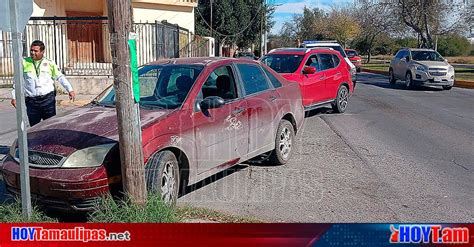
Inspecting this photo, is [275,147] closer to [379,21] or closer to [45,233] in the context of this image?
[45,233]

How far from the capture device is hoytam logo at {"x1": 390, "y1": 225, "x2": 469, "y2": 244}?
10.7 ft

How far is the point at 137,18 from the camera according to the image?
2370 centimetres

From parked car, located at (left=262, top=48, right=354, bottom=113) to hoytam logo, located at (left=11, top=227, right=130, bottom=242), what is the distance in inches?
302

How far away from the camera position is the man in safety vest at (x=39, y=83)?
6684mm

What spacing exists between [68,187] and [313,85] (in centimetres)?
765

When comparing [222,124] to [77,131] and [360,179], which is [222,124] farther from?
[360,179]

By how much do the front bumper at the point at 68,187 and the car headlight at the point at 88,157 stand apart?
0.05m

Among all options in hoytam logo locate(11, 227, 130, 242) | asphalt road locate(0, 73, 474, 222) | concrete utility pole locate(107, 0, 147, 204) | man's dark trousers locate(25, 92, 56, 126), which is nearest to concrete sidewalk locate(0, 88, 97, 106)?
asphalt road locate(0, 73, 474, 222)

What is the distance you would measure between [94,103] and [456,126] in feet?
27.6

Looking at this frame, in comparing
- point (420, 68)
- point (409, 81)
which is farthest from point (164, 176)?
point (409, 81)

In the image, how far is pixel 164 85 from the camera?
588 cm

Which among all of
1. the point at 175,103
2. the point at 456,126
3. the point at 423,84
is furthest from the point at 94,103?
the point at 423,84

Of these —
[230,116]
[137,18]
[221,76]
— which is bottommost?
[230,116]

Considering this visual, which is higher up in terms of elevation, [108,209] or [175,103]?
[175,103]
